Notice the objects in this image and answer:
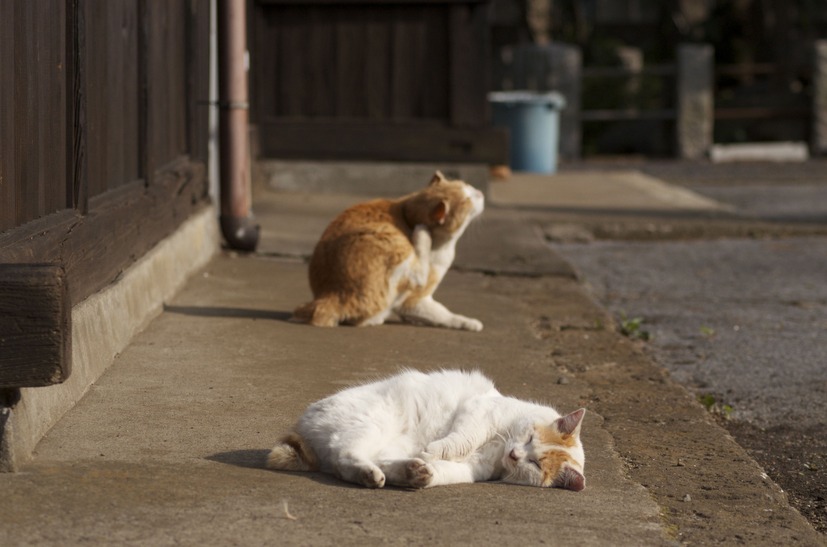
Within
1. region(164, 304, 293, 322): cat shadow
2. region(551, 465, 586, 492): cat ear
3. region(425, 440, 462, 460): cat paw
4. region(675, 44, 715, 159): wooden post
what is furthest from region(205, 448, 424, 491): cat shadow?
region(675, 44, 715, 159): wooden post

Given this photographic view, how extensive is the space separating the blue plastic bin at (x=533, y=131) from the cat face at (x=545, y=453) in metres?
14.5

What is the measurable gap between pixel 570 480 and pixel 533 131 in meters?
14.7

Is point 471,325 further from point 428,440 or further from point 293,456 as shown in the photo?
point 293,456

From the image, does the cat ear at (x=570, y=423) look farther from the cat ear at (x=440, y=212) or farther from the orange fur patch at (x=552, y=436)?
the cat ear at (x=440, y=212)

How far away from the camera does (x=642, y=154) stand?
2314 cm

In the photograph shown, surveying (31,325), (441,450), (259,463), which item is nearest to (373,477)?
(441,450)

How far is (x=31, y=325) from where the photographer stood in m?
3.43

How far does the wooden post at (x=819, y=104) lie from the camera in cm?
2180

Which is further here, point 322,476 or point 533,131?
point 533,131

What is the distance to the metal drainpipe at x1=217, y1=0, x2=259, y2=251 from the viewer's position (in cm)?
784

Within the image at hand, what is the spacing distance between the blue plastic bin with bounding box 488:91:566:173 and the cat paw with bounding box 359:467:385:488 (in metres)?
14.8

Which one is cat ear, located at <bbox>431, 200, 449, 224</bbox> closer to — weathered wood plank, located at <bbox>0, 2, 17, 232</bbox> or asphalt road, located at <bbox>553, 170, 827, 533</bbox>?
asphalt road, located at <bbox>553, 170, 827, 533</bbox>

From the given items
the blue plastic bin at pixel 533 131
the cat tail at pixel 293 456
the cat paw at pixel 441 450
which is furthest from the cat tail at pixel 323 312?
the blue plastic bin at pixel 533 131

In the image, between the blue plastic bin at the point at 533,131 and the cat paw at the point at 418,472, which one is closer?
the cat paw at the point at 418,472
